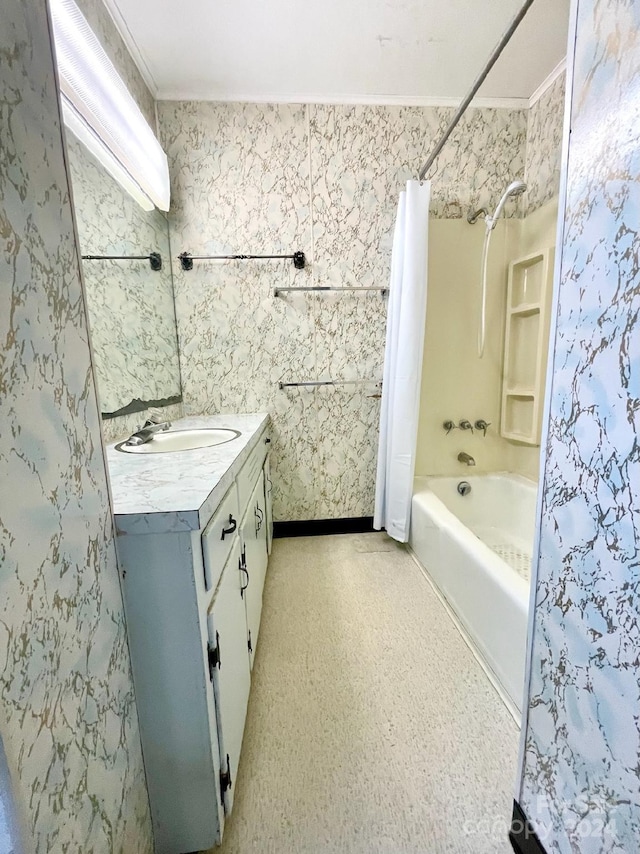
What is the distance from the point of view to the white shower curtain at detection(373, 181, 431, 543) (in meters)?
1.88

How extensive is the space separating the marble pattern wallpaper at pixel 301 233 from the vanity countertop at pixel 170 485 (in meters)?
1.03

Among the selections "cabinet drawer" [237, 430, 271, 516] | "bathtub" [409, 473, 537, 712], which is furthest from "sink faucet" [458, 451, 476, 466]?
"cabinet drawer" [237, 430, 271, 516]

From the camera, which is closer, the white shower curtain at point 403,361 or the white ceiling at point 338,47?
the white ceiling at point 338,47

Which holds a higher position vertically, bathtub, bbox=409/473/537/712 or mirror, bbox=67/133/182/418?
mirror, bbox=67/133/182/418

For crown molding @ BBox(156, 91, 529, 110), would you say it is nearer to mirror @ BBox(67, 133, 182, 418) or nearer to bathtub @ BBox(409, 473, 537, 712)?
mirror @ BBox(67, 133, 182, 418)

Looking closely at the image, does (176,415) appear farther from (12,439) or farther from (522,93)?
(522,93)

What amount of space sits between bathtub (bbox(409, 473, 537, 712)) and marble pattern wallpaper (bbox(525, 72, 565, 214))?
1.65 meters

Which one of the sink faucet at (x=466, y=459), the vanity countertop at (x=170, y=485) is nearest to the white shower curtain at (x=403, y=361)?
the sink faucet at (x=466, y=459)

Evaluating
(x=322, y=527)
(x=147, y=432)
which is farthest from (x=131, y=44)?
(x=322, y=527)

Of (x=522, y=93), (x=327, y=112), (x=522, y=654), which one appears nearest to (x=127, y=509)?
(x=522, y=654)

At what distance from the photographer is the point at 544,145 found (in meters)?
1.97

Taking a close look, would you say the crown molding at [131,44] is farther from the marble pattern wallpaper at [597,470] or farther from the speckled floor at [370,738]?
the speckled floor at [370,738]

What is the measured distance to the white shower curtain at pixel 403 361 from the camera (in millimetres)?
1880

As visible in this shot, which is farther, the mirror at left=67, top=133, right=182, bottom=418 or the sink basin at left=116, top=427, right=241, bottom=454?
the sink basin at left=116, top=427, right=241, bottom=454
